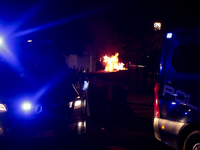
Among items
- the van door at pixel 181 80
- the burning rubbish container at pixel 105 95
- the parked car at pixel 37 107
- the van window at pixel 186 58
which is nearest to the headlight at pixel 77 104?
the parked car at pixel 37 107

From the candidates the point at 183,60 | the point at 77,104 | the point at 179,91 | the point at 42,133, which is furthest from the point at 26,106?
the point at 183,60

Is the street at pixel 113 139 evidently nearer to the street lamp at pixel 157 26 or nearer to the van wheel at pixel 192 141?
the van wheel at pixel 192 141

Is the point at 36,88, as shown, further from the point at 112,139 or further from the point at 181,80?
the point at 181,80

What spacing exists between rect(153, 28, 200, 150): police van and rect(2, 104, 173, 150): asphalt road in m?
1.47

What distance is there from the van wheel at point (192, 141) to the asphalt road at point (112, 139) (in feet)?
5.24

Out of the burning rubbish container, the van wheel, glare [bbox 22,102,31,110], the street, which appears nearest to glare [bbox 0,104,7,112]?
glare [bbox 22,102,31,110]

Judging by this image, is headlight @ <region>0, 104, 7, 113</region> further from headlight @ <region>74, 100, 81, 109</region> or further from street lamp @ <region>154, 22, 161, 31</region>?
street lamp @ <region>154, 22, 161, 31</region>

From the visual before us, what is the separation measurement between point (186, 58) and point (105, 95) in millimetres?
5253

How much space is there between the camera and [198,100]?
4332 mm

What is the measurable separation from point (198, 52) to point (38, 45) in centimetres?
475

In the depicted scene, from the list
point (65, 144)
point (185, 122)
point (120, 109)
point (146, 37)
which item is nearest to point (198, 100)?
point (185, 122)

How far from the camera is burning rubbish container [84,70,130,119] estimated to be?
9414 mm

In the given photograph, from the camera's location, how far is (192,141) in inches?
179

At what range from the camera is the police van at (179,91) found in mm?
4469
